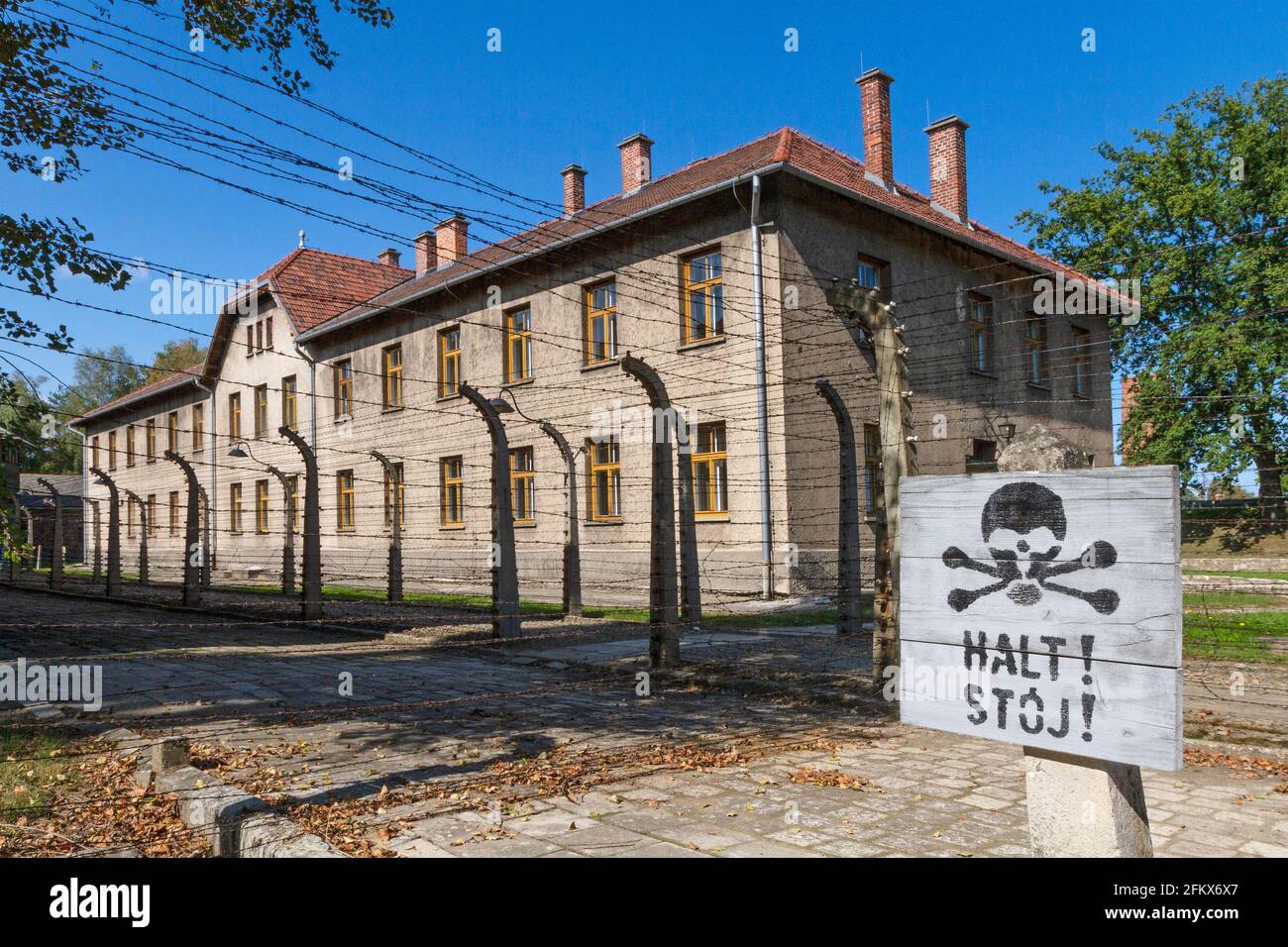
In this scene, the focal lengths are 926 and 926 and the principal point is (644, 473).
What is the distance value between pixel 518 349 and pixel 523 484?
347cm

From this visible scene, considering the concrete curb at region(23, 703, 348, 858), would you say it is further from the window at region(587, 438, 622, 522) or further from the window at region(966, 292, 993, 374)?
the window at region(966, 292, 993, 374)

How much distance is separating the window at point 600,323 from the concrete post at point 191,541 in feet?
28.2

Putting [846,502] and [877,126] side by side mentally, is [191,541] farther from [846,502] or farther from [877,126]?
[877,126]

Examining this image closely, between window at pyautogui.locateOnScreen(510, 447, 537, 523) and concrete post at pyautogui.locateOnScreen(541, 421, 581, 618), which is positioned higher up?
window at pyautogui.locateOnScreen(510, 447, 537, 523)

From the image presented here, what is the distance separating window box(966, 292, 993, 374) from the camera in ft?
75.6

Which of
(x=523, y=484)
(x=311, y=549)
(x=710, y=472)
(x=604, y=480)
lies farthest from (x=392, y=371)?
(x=311, y=549)

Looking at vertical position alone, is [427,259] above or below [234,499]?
above

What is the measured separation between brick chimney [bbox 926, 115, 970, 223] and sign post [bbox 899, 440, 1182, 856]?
79.2 ft

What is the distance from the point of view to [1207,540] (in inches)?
1267

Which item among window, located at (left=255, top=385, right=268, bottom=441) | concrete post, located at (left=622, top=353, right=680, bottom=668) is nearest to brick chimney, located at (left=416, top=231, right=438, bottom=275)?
window, located at (left=255, top=385, right=268, bottom=441)

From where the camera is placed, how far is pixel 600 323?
69.9 ft

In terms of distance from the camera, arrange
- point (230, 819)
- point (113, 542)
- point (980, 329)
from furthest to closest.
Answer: point (980, 329) → point (113, 542) → point (230, 819)
